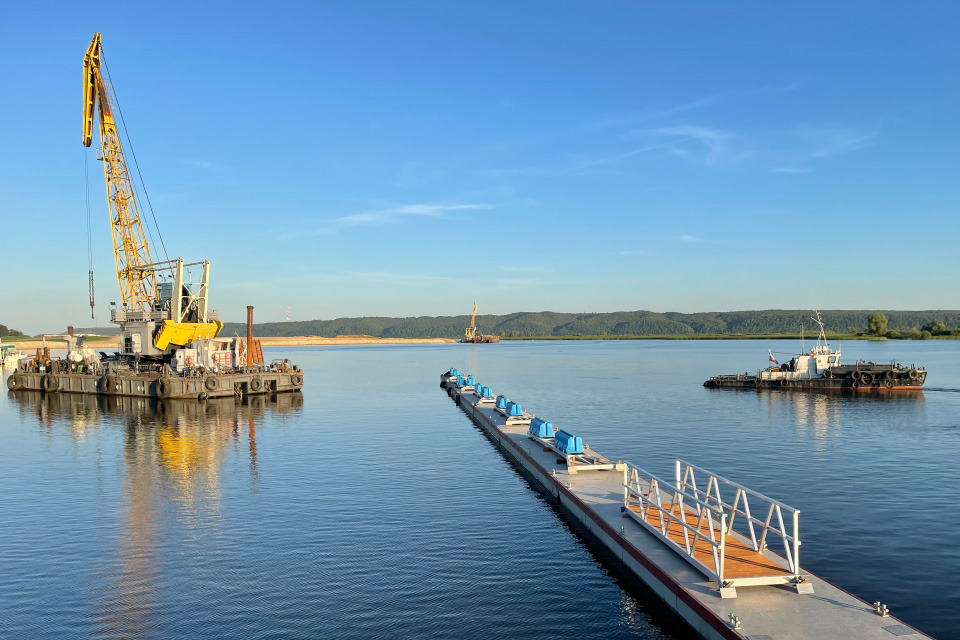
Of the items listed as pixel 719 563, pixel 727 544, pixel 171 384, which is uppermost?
pixel 171 384

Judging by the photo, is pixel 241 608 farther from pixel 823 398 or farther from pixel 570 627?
pixel 823 398

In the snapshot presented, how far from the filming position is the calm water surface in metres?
19.0

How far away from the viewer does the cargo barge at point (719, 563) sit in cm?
1537

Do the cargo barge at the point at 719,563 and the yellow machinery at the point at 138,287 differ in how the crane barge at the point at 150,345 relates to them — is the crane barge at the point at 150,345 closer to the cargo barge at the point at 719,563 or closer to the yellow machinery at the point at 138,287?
the yellow machinery at the point at 138,287

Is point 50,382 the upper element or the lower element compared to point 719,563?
upper

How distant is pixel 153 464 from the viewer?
140 ft

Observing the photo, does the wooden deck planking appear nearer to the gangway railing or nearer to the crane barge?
the gangway railing

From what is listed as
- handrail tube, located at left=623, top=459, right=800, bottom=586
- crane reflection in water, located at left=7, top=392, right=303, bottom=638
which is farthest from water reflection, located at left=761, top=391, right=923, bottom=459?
crane reflection in water, located at left=7, top=392, right=303, bottom=638

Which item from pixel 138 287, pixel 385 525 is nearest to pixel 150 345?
pixel 138 287

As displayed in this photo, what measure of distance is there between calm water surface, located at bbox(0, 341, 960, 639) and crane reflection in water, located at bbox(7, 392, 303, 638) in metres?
0.17

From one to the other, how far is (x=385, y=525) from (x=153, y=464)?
2248cm

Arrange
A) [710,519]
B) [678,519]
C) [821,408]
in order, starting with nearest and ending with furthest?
[710,519] < [678,519] < [821,408]

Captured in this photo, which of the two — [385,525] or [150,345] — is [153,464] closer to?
[385,525]

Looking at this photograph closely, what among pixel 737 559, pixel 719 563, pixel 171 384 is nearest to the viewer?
pixel 719 563
